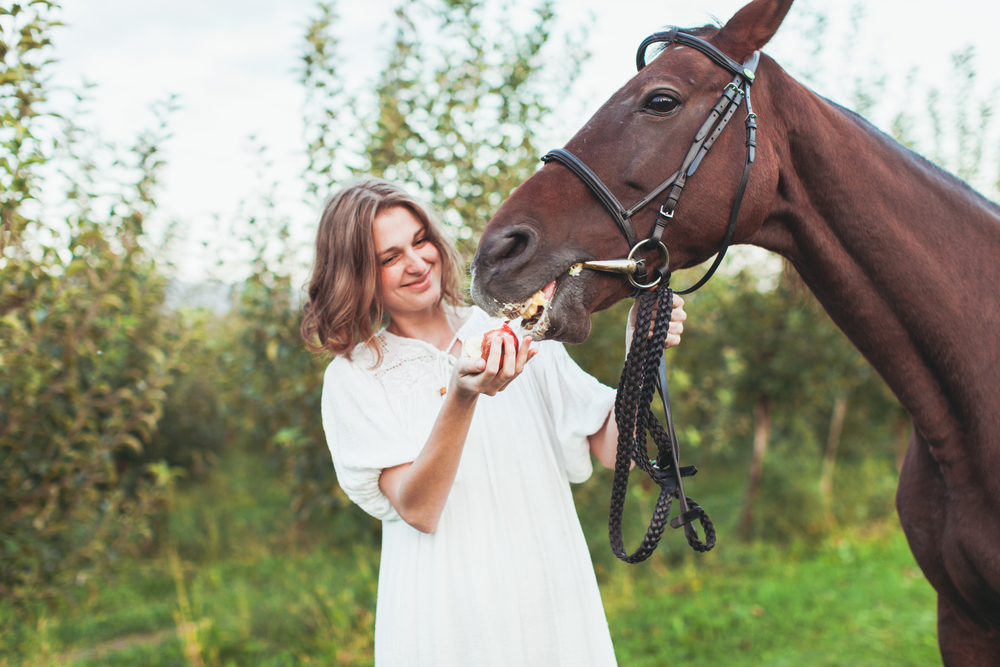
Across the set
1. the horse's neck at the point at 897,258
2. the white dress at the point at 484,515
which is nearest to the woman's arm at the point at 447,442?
the white dress at the point at 484,515

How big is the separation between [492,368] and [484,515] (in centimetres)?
59

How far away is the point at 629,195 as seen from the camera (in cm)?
160

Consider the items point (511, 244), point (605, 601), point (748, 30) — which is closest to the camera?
point (511, 244)

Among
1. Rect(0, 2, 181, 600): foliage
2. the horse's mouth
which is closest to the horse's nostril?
the horse's mouth

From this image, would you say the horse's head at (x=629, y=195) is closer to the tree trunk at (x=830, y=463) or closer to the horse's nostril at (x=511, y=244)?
the horse's nostril at (x=511, y=244)

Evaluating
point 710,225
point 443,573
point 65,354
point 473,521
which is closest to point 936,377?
point 710,225

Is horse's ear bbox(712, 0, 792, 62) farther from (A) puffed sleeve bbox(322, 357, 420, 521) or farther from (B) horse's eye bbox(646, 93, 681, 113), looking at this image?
(A) puffed sleeve bbox(322, 357, 420, 521)

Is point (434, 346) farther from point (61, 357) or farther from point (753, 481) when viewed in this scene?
point (753, 481)

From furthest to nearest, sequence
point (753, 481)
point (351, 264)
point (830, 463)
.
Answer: point (830, 463) → point (753, 481) → point (351, 264)

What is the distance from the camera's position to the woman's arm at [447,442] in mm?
1401

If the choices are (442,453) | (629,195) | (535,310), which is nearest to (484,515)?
(442,453)

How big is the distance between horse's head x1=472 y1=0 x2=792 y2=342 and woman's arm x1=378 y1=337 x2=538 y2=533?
0.51 ft

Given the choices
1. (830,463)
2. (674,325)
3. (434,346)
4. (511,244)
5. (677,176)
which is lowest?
(830,463)

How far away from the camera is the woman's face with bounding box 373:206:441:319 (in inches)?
75.5
